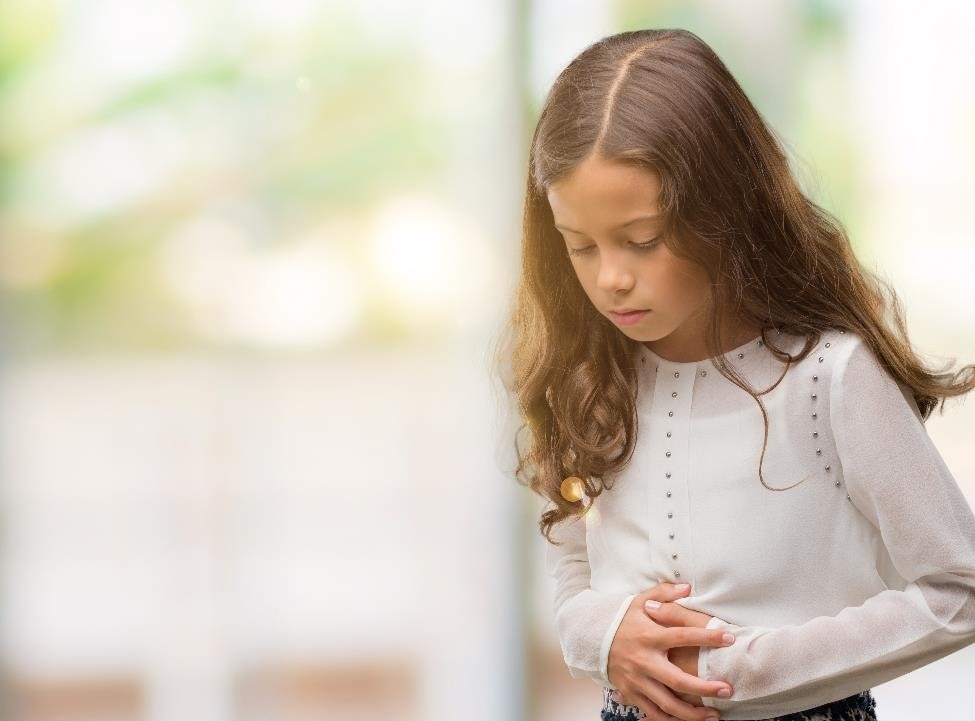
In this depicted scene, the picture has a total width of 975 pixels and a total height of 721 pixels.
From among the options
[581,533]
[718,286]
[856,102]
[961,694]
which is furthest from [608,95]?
[961,694]

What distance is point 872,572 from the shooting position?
3.26ft

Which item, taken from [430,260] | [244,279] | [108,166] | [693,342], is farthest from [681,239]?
[108,166]

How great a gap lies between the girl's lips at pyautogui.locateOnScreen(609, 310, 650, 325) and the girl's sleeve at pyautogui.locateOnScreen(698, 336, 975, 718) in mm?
179

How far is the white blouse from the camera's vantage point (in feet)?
3.08

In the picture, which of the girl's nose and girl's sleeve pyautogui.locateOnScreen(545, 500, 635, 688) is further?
girl's sleeve pyautogui.locateOnScreen(545, 500, 635, 688)

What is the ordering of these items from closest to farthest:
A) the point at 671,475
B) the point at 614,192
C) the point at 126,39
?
the point at 614,192, the point at 671,475, the point at 126,39

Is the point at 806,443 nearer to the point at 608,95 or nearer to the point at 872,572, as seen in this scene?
the point at 872,572

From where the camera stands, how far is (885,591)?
97 centimetres

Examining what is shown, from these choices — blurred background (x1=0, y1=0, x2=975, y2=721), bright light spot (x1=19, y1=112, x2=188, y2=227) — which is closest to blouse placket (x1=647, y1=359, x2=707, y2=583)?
blurred background (x1=0, y1=0, x2=975, y2=721)

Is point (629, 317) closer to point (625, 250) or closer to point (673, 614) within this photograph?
point (625, 250)

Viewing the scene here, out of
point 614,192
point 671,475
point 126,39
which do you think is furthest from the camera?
point 126,39

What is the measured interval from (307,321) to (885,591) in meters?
1.25

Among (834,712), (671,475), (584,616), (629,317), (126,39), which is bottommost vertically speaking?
(834,712)

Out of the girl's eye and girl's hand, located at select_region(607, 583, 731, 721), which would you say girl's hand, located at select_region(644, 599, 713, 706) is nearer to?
girl's hand, located at select_region(607, 583, 731, 721)
